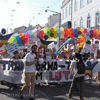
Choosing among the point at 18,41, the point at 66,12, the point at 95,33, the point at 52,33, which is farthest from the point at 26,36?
the point at 66,12

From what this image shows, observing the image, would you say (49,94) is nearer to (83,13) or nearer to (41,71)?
(41,71)

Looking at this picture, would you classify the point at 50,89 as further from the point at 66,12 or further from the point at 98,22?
the point at 66,12

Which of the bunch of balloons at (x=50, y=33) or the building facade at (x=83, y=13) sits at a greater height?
the building facade at (x=83, y=13)

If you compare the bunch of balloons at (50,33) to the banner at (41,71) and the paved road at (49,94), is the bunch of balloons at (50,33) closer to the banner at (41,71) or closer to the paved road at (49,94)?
the banner at (41,71)

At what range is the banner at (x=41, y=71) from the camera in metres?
7.35

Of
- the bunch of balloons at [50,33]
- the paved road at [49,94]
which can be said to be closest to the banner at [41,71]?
the paved road at [49,94]

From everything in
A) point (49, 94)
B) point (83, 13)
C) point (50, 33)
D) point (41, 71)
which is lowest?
point (49, 94)

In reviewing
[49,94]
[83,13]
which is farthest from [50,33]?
[83,13]

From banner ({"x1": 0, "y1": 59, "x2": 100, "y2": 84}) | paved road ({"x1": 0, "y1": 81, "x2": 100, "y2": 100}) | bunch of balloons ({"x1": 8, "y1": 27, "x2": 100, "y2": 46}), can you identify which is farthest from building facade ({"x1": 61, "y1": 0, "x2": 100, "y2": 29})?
paved road ({"x1": 0, "y1": 81, "x2": 100, "y2": 100})

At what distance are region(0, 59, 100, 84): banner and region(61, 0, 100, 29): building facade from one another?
11926 millimetres

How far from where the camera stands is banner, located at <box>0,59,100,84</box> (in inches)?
289

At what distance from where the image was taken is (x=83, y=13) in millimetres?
22703

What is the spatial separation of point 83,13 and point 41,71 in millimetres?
17165

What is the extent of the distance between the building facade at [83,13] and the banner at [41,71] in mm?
11926
